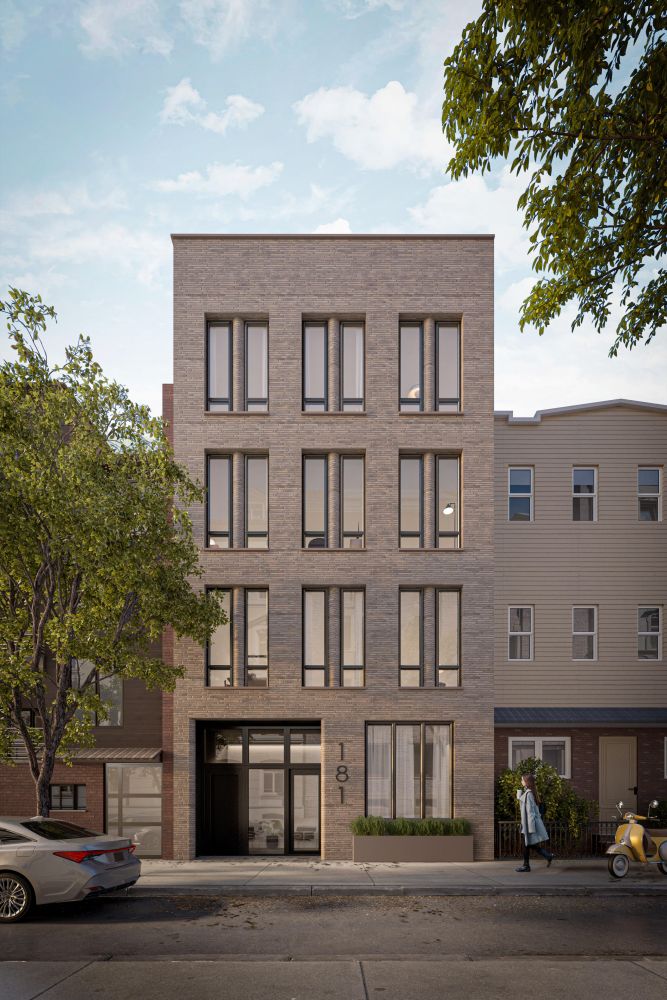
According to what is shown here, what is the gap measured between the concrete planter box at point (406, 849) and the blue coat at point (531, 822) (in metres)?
2.02

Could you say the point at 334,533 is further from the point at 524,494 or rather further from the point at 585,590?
the point at 585,590

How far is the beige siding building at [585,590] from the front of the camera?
20703 millimetres

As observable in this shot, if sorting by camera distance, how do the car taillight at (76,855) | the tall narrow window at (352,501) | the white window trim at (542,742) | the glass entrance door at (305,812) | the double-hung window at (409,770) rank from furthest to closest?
the white window trim at (542,742)
the tall narrow window at (352,501)
the glass entrance door at (305,812)
the double-hung window at (409,770)
the car taillight at (76,855)

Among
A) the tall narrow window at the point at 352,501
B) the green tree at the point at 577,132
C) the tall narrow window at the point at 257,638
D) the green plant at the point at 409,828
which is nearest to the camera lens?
the green tree at the point at 577,132

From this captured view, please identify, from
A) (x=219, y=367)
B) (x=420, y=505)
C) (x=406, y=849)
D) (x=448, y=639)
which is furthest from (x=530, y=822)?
(x=219, y=367)

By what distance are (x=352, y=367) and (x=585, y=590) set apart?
900cm

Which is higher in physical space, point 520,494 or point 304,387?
point 304,387

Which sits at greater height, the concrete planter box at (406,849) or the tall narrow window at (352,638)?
the tall narrow window at (352,638)

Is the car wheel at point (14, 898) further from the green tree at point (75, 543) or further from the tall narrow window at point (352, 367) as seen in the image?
the tall narrow window at point (352, 367)

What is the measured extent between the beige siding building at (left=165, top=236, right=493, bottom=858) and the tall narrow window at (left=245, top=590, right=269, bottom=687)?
0.05 metres

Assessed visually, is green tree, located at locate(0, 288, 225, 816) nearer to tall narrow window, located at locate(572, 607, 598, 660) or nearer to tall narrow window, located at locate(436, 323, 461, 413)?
tall narrow window, located at locate(436, 323, 461, 413)

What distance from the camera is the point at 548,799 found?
17.3 metres

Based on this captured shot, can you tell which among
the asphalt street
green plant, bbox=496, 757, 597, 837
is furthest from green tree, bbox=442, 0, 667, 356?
green plant, bbox=496, 757, 597, 837

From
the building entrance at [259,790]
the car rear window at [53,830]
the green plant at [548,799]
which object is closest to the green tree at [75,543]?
the car rear window at [53,830]
